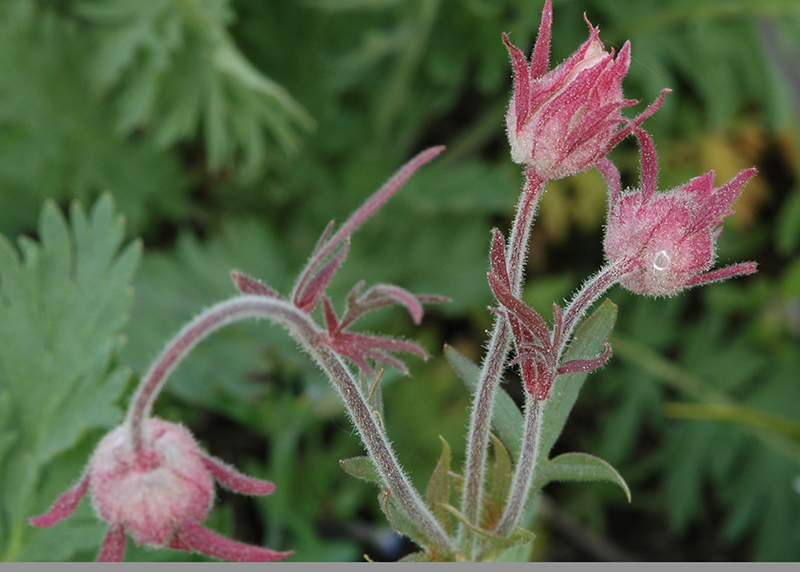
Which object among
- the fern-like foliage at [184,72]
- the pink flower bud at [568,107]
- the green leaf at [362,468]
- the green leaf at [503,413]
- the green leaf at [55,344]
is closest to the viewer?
the pink flower bud at [568,107]

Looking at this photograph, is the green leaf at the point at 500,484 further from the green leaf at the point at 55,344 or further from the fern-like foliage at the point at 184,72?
the fern-like foliage at the point at 184,72

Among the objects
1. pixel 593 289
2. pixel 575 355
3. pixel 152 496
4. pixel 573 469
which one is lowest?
pixel 573 469

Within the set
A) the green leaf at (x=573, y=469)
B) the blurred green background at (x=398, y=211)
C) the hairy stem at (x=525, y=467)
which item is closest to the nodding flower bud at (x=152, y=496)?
the hairy stem at (x=525, y=467)

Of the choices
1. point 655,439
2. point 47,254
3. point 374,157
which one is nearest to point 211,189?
point 374,157

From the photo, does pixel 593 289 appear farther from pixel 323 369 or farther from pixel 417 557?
pixel 417 557

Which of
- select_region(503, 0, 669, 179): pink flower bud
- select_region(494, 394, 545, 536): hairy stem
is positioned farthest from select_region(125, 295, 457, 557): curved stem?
select_region(503, 0, 669, 179): pink flower bud

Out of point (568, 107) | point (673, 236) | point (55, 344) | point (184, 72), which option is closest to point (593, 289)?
point (673, 236)

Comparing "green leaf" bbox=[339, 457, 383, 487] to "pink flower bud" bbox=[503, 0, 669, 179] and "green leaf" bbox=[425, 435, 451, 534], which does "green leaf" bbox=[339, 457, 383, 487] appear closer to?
"green leaf" bbox=[425, 435, 451, 534]
